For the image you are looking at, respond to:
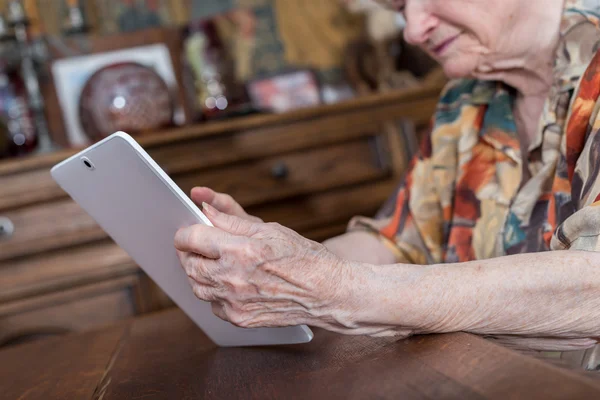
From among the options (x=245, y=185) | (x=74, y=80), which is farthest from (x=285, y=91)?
(x=74, y=80)

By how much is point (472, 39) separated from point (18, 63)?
1555mm

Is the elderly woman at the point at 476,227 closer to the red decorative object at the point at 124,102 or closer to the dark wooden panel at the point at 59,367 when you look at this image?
the dark wooden panel at the point at 59,367

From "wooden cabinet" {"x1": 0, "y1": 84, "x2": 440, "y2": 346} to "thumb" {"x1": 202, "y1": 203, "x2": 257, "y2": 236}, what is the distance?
1.24m

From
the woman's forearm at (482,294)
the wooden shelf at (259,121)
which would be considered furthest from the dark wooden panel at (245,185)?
the woman's forearm at (482,294)

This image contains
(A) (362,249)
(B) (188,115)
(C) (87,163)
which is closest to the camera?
(C) (87,163)

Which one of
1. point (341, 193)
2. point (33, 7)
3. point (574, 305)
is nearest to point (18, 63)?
point (33, 7)

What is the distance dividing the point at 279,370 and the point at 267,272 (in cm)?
11

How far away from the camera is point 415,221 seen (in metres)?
1.39

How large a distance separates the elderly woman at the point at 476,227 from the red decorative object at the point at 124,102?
0.96m

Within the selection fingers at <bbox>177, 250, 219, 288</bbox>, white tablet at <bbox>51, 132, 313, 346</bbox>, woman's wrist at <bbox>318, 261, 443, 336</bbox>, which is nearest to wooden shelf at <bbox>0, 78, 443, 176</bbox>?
white tablet at <bbox>51, 132, 313, 346</bbox>

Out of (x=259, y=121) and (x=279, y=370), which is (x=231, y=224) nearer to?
(x=279, y=370)

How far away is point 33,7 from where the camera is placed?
7.66 feet

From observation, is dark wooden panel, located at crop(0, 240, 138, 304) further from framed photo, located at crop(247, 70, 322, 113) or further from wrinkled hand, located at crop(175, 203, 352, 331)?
wrinkled hand, located at crop(175, 203, 352, 331)

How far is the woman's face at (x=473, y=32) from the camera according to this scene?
1.15m
